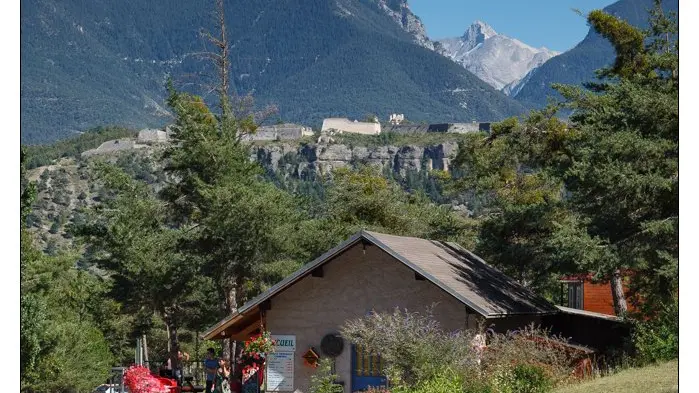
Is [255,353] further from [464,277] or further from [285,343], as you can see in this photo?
[464,277]

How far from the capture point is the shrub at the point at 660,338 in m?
20.9

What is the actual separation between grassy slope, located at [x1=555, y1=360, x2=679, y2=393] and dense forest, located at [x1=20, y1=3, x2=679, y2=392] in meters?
2.61

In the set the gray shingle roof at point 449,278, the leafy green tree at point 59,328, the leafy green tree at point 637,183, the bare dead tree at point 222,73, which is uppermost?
the bare dead tree at point 222,73

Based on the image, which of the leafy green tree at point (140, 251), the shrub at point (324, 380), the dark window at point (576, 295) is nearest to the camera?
the shrub at point (324, 380)

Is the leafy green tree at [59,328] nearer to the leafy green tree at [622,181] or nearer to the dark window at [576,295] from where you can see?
the leafy green tree at [622,181]

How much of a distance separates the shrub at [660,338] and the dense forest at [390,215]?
102 mm

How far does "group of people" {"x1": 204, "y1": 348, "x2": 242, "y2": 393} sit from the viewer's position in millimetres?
22875

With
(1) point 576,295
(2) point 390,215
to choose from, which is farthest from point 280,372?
(1) point 576,295

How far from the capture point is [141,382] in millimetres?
20734

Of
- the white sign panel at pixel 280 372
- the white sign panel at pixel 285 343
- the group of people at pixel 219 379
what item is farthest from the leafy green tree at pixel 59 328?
the white sign panel at pixel 285 343

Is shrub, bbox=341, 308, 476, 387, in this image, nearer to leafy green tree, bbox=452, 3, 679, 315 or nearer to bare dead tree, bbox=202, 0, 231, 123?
leafy green tree, bbox=452, 3, 679, 315

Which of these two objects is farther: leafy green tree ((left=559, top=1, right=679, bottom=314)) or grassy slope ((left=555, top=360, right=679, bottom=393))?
leafy green tree ((left=559, top=1, right=679, bottom=314))

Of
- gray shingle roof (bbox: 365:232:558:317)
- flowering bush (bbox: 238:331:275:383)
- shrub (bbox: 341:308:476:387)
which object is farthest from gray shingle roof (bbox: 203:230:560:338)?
shrub (bbox: 341:308:476:387)
